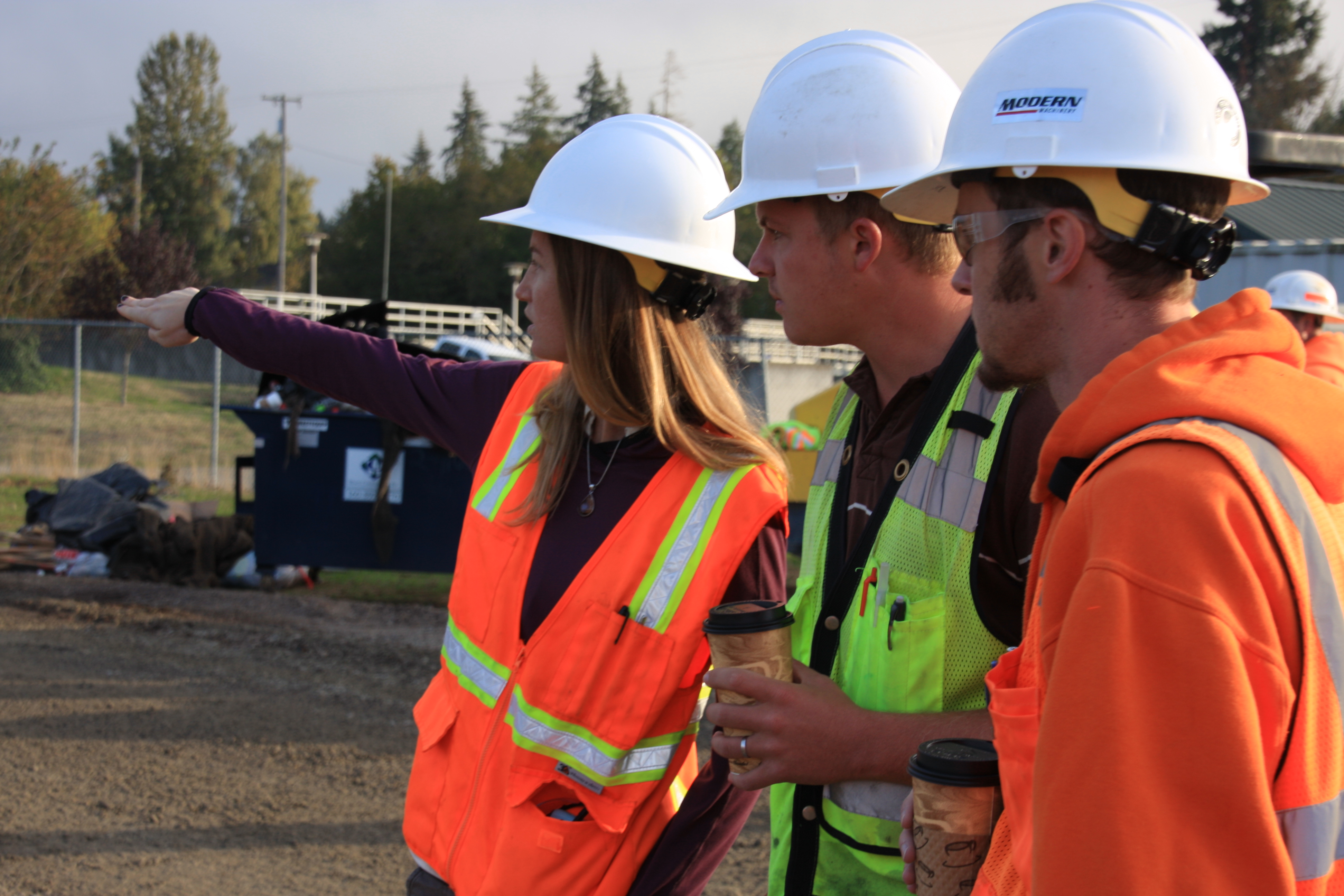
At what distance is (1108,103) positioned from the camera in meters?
1.43

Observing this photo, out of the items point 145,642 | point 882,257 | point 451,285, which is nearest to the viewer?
point 882,257

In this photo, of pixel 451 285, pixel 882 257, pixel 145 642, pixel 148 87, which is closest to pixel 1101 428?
pixel 882 257

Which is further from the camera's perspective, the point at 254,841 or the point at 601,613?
the point at 254,841

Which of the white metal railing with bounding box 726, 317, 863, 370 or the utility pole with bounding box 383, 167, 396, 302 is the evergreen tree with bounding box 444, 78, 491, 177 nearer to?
the utility pole with bounding box 383, 167, 396, 302

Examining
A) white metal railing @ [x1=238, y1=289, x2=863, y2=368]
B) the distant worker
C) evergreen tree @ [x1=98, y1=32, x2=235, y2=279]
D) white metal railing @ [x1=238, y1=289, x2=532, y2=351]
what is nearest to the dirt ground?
the distant worker

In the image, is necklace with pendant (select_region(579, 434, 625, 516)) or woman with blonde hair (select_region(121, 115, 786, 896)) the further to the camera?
necklace with pendant (select_region(579, 434, 625, 516))

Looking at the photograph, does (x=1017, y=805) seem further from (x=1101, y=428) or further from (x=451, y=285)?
(x=451, y=285)

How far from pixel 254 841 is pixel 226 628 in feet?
12.5

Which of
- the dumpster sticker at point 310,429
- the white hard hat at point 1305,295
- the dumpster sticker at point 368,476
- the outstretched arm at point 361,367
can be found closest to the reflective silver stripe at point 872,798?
the outstretched arm at point 361,367

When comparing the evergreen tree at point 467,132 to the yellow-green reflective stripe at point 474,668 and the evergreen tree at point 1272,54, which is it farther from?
the yellow-green reflective stripe at point 474,668

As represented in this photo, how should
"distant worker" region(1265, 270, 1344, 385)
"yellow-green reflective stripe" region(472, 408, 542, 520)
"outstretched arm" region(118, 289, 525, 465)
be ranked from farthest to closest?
"distant worker" region(1265, 270, 1344, 385), "outstretched arm" region(118, 289, 525, 465), "yellow-green reflective stripe" region(472, 408, 542, 520)

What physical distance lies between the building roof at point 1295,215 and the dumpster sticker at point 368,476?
51.5ft

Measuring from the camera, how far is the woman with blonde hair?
7.09 feet

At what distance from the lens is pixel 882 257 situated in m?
2.18
